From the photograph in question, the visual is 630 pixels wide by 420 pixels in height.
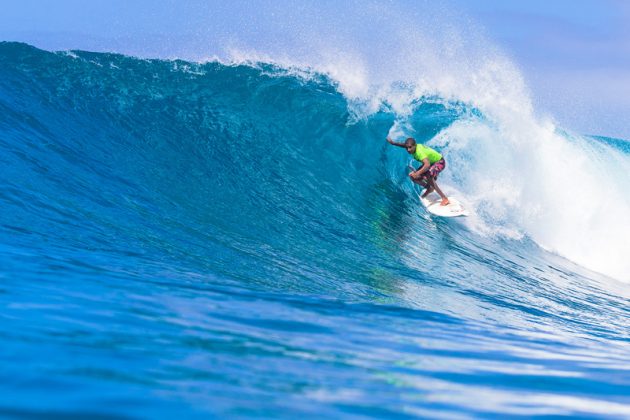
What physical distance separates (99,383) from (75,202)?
16.8 ft

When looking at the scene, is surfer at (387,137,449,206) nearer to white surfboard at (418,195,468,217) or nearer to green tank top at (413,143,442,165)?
green tank top at (413,143,442,165)

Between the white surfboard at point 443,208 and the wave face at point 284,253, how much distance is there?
0.98 ft

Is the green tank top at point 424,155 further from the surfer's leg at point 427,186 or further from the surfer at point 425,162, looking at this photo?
the surfer's leg at point 427,186

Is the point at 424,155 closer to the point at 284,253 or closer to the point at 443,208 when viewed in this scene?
the point at 443,208

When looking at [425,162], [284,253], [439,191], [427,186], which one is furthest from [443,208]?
[284,253]

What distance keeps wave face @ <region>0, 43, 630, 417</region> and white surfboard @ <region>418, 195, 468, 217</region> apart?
297 mm

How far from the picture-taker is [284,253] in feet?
22.9

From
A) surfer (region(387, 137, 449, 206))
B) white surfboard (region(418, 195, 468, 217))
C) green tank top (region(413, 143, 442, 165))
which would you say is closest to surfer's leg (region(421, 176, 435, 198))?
surfer (region(387, 137, 449, 206))

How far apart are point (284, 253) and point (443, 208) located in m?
4.63

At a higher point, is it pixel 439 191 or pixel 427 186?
pixel 427 186

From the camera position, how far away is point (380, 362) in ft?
11.1

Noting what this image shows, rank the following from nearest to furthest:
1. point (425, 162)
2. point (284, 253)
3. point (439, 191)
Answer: point (284, 253)
point (425, 162)
point (439, 191)

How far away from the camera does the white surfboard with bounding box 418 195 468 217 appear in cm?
1081

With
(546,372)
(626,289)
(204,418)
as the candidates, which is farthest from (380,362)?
(626,289)
